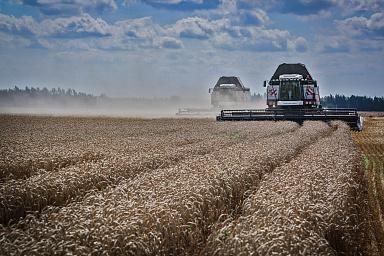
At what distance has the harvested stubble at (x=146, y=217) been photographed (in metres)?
7.11

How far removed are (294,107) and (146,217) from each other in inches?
1439

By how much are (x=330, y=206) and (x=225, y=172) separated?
11.3 feet

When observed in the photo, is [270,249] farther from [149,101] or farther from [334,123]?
[149,101]

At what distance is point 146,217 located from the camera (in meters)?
8.17

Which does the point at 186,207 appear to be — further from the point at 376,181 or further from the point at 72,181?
the point at 376,181

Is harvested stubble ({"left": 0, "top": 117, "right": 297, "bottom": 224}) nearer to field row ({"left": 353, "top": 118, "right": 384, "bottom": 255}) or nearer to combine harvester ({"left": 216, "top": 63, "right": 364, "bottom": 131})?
field row ({"left": 353, "top": 118, "right": 384, "bottom": 255})

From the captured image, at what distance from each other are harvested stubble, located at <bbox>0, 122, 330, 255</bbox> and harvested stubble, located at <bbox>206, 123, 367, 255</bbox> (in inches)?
21.9

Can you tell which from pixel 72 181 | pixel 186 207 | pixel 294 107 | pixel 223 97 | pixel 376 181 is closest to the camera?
pixel 186 207

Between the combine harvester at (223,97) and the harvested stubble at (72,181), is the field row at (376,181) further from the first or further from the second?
the combine harvester at (223,97)

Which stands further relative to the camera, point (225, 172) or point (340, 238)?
point (225, 172)

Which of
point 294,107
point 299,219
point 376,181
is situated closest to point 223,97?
point 294,107

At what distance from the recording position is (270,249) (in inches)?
269

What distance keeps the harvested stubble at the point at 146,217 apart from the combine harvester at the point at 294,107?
2862 cm

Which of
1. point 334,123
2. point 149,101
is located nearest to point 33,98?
point 149,101
